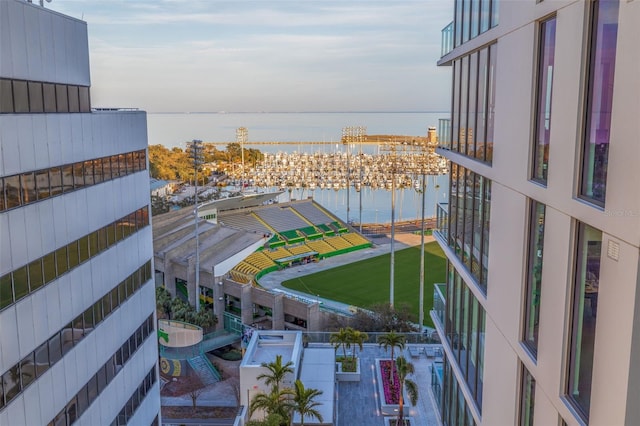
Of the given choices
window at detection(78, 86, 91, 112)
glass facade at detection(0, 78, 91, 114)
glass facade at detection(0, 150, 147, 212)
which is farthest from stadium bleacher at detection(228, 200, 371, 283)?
glass facade at detection(0, 78, 91, 114)

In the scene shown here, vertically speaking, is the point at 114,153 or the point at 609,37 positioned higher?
the point at 609,37

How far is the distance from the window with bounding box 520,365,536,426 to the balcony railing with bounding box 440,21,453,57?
26.1 ft

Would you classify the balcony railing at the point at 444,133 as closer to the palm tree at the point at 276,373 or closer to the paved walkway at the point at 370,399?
the palm tree at the point at 276,373

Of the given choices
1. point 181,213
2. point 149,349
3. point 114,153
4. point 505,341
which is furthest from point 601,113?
point 181,213

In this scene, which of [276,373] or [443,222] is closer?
[443,222]

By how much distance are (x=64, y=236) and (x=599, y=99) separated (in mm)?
11172

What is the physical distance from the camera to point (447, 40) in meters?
13.4

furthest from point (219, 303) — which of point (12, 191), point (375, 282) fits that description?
point (12, 191)

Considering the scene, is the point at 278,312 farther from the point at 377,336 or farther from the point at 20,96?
the point at 20,96

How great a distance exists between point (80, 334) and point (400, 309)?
24.5m

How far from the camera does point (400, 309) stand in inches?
1377

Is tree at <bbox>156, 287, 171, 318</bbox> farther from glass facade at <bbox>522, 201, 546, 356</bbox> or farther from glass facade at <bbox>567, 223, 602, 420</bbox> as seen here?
glass facade at <bbox>567, 223, 602, 420</bbox>

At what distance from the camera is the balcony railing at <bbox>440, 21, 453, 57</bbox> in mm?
13010

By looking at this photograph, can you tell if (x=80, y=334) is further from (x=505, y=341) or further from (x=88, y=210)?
(x=505, y=341)
